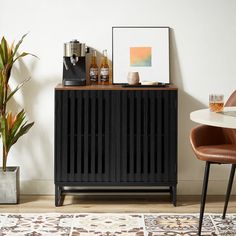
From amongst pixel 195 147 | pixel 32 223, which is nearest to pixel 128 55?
pixel 195 147

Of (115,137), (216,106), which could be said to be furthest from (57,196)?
(216,106)

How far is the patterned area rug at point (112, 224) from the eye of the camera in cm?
401

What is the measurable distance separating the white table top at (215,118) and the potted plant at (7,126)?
1.55 m

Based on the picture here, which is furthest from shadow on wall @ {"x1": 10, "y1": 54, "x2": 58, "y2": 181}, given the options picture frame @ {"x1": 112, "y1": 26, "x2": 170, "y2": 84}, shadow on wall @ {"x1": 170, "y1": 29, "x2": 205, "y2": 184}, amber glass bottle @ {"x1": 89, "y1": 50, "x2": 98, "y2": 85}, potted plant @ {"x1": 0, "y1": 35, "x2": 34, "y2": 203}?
shadow on wall @ {"x1": 170, "y1": 29, "x2": 205, "y2": 184}

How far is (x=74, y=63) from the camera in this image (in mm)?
4766

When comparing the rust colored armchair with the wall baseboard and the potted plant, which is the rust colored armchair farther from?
the potted plant

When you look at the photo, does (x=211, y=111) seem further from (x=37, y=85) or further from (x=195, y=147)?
(x=37, y=85)

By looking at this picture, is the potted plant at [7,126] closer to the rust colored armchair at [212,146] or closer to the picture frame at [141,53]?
the picture frame at [141,53]

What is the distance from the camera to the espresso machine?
4.70m

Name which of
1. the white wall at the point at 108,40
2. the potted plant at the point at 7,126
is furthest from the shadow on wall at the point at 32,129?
the potted plant at the point at 7,126

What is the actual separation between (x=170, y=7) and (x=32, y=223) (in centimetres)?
195

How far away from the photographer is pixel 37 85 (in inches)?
195

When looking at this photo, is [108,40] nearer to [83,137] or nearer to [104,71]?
[104,71]

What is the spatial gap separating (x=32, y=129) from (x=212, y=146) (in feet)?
5.26
